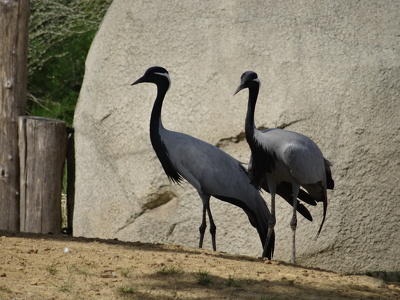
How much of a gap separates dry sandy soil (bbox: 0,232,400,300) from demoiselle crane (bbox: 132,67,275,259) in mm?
1026

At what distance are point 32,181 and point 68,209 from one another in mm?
657

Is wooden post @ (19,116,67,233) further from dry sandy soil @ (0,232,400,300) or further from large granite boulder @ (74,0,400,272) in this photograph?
dry sandy soil @ (0,232,400,300)

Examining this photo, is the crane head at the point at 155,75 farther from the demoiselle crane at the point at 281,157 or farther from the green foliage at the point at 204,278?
the green foliage at the point at 204,278

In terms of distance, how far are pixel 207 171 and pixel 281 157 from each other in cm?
81

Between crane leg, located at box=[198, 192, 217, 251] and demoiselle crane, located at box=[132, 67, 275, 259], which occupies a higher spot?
demoiselle crane, located at box=[132, 67, 275, 259]

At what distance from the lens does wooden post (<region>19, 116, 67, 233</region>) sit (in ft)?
24.6

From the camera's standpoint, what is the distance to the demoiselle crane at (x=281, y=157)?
5.91 m

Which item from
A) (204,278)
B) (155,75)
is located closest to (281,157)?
(155,75)

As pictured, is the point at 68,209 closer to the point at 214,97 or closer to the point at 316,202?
the point at 214,97

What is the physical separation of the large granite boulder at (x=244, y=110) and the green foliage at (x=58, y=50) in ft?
11.7

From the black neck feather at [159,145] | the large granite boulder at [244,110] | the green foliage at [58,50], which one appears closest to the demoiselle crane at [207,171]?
the black neck feather at [159,145]

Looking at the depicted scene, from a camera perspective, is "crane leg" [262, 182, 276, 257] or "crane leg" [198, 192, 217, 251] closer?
"crane leg" [262, 182, 276, 257]

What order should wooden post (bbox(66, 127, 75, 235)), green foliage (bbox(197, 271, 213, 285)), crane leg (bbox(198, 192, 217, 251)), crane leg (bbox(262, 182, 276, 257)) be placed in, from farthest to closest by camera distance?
wooden post (bbox(66, 127, 75, 235)), crane leg (bbox(198, 192, 217, 251)), crane leg (bbox(262, 182, 276, 257)), green foliage (bbox(197, 271, 213, 285))

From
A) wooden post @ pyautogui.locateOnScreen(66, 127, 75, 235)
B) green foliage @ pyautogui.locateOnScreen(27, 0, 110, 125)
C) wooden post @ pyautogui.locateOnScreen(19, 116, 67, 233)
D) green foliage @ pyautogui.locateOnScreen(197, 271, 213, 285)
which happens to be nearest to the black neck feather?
wooden post @ pyautogui.locateOnScreen(19, 116, 67, 233)
